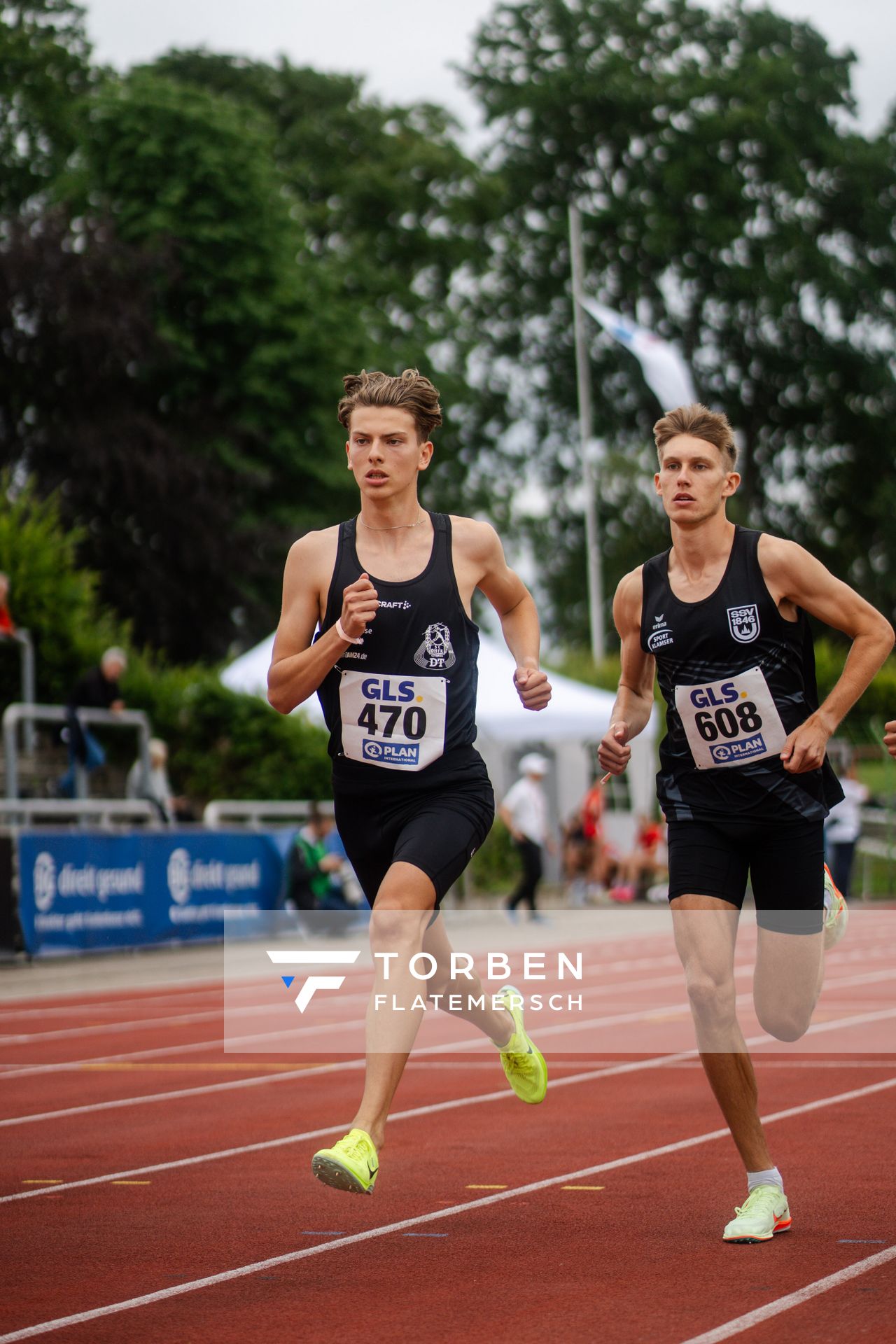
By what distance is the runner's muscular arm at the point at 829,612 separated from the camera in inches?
214

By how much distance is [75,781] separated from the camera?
1825 centimetres

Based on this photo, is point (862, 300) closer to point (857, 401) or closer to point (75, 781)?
point (857, 401)

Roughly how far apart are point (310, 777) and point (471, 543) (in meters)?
20.1

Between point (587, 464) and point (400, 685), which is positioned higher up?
point (587, 464)

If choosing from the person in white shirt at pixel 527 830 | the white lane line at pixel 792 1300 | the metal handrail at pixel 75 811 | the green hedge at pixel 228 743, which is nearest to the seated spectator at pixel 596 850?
the green hedge at pixel 228 743

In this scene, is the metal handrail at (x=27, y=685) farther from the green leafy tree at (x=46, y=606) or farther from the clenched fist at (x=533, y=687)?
the clenched fist at (x=533, y=687)

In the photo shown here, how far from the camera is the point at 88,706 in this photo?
1873cm

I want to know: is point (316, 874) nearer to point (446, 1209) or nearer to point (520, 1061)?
point (520, 1061)

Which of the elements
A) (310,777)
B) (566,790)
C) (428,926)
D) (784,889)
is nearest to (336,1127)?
(428,926)

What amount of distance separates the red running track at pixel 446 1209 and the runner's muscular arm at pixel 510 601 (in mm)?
1564

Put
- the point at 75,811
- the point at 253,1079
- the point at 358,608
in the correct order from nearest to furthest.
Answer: the point at 358,608 < the point at 253,1079 < the point at 75,811

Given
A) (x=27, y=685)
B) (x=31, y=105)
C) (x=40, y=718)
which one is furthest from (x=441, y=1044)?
(x=31, y=105)

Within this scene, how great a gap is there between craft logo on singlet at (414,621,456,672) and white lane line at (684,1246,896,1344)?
6.58 ft

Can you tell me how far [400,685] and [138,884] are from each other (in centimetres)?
1208
